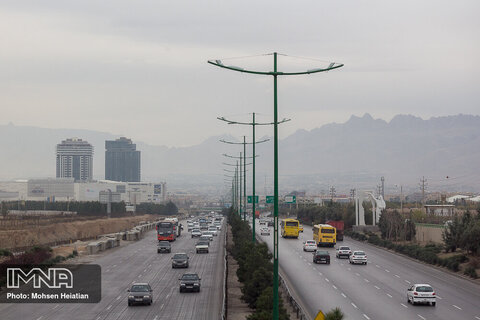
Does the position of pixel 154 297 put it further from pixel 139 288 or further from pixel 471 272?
pixel 471 272

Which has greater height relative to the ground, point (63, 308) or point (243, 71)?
point (243, 71)

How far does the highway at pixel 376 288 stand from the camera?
40094 mm

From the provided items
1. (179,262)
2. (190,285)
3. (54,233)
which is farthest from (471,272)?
(54,233)

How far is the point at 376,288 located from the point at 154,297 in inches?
606

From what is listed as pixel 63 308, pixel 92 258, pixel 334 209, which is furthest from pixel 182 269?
pixel 334 209

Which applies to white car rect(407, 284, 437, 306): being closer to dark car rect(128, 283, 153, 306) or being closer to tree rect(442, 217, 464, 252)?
dark car rect(128, 283, 153, 306)

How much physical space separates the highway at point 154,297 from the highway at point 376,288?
222 inches

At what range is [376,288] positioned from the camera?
51.4 m

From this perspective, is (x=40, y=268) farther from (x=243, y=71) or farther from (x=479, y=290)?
(x=243, y=71)

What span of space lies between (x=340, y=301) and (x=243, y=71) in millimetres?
20369

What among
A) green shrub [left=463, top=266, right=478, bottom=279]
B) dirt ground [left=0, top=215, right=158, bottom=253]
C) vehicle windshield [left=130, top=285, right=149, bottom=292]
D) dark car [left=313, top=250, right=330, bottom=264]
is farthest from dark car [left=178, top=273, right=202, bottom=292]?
dirt ground [left=0, top=215, right=158, bottom=253]

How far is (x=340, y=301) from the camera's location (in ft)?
143

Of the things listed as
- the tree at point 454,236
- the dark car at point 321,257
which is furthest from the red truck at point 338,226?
the dark car at point 321,257

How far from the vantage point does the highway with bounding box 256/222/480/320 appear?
40.1 meters
